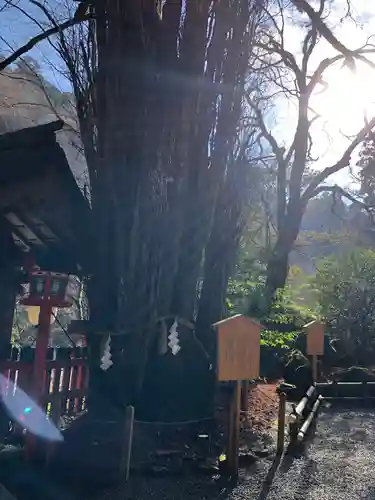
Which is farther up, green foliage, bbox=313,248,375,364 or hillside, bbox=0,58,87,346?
hillside, bbox=0,58,87,346

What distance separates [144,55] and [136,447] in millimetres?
3885

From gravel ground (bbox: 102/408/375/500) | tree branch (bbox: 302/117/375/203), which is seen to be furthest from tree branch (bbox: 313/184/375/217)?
gravel ground (bbox: 102/408/375/500)

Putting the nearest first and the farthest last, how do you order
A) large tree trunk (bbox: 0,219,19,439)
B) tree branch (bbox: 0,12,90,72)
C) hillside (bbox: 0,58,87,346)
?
large tree trunk (bbox: 0,219,19,439)
tree branch (bbox: 0,12,90,72)
hillside (bbox: 0,58,87,346)

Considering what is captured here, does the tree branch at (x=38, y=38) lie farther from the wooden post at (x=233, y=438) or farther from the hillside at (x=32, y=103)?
the wooden post at (x=233, y=438)

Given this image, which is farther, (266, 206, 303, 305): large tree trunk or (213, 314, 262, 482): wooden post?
(266, 206, 303, 305): large tree trunk

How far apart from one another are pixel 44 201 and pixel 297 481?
3318 millimetres

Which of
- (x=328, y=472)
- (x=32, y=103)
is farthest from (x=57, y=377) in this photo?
(x=32, y=103)

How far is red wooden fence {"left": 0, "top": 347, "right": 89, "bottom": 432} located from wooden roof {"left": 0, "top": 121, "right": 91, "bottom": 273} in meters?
0.93

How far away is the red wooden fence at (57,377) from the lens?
4.48 m

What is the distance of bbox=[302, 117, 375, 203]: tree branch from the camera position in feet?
50.8

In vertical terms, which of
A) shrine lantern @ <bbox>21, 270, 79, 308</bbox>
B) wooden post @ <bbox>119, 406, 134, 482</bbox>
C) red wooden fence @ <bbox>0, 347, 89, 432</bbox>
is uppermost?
shrine lantern @ <bbox>21, 270, 79, 308</bbox>

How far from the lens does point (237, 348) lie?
14.7ft

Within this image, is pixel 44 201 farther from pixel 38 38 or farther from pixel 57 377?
pixel 38 38

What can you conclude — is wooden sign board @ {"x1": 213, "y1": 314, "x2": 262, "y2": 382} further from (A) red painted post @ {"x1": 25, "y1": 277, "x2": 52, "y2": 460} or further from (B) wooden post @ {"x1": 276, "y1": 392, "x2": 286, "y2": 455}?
(A) red painted post @ {"x1": 25, "y1": 277, "x2": 52, "y2": 460}
